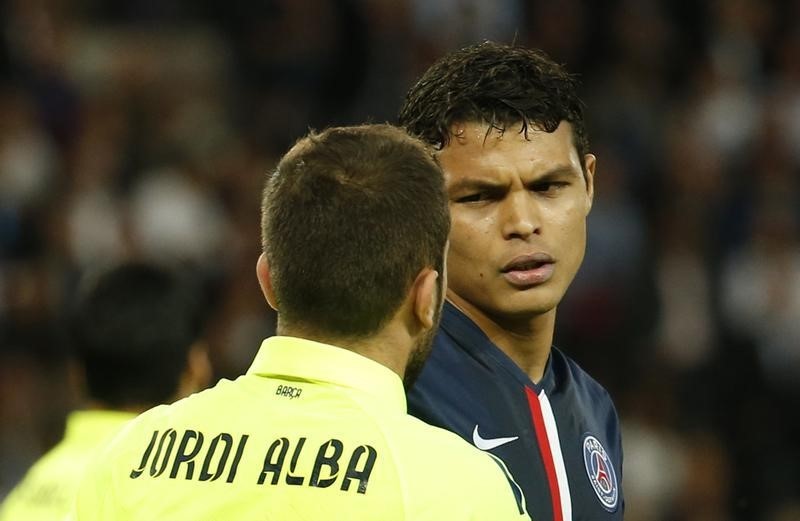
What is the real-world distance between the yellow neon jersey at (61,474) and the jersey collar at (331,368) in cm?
112

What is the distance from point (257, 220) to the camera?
A: 939cm

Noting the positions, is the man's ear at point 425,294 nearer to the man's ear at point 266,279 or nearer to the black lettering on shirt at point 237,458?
the man's ear at point 266,279

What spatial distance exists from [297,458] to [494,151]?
3.87ft

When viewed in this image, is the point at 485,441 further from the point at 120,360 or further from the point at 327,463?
the point at 120,360

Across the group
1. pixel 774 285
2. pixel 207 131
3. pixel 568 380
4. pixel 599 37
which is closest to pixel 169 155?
pixel 207 131

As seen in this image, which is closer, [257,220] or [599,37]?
[257,220]

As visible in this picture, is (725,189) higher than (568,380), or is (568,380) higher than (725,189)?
(568,380)

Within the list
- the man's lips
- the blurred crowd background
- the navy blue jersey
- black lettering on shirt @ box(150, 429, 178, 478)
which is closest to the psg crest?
the navy blue jersey

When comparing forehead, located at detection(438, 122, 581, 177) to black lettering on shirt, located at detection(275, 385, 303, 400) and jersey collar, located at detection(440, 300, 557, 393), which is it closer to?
jersey collar, located at detection(440, 300, 557, 393)

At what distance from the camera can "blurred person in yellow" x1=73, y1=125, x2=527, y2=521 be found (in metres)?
2.25

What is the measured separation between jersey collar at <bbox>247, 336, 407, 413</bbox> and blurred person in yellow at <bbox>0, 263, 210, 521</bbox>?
4.33 ft

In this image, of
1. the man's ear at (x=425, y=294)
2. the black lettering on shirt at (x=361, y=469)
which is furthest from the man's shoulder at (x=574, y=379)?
the black lettering on shirt at (x=361, y=469)

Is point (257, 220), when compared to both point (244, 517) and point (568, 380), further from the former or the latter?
point (244, 517)

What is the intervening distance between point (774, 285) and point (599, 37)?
242cm
